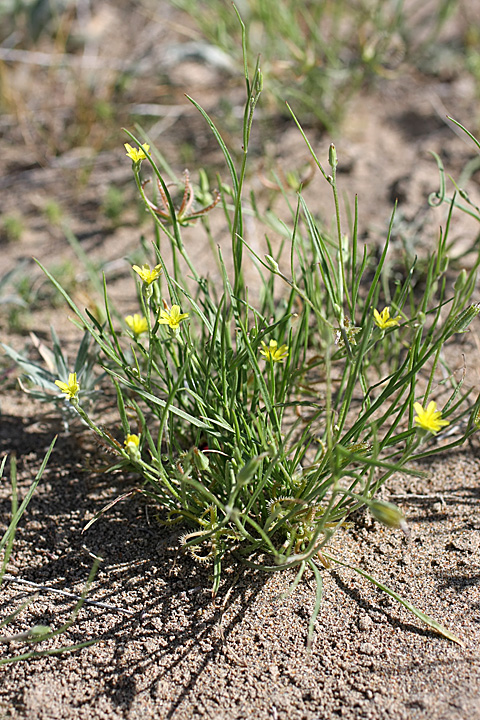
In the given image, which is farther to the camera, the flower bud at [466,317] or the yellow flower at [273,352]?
the yellow flower at [273,352]

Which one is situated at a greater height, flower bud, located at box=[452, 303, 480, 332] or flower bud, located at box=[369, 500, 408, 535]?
flower bud, located at box=[452, 303, 480, 332]

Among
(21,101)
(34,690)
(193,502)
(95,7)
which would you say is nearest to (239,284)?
(193,502)

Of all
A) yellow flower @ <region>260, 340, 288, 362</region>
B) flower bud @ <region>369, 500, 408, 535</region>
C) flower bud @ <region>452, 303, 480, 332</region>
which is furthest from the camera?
yellow flower @ <region>260, 340, 288, 362</region>

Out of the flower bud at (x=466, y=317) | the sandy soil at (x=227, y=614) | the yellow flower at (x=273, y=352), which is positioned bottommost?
the sandy soil at (x=227, y=614)

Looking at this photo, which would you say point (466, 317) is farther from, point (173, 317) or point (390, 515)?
point (173, 317)

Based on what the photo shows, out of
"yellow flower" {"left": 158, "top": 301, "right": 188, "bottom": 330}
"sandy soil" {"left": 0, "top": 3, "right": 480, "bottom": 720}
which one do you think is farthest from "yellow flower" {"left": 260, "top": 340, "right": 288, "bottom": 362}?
"sandy soil" {"left": 0, "top": 3, "right": 480, "bottom": 720}

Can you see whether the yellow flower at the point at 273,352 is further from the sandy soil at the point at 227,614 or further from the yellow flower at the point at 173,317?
the sandy soil at the point at 227,614

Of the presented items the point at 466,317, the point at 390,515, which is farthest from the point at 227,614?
the point at 466,317

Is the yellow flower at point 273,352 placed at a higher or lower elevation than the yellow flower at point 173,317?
lower

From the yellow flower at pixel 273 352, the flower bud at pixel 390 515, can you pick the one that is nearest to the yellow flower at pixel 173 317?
the yellow flower at pixel 273 352

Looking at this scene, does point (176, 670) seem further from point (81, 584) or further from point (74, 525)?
point (74, 525)

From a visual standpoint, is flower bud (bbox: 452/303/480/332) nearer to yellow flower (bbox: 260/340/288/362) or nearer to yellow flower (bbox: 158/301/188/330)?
yellow flower (bbox: 260/340/288/362)
